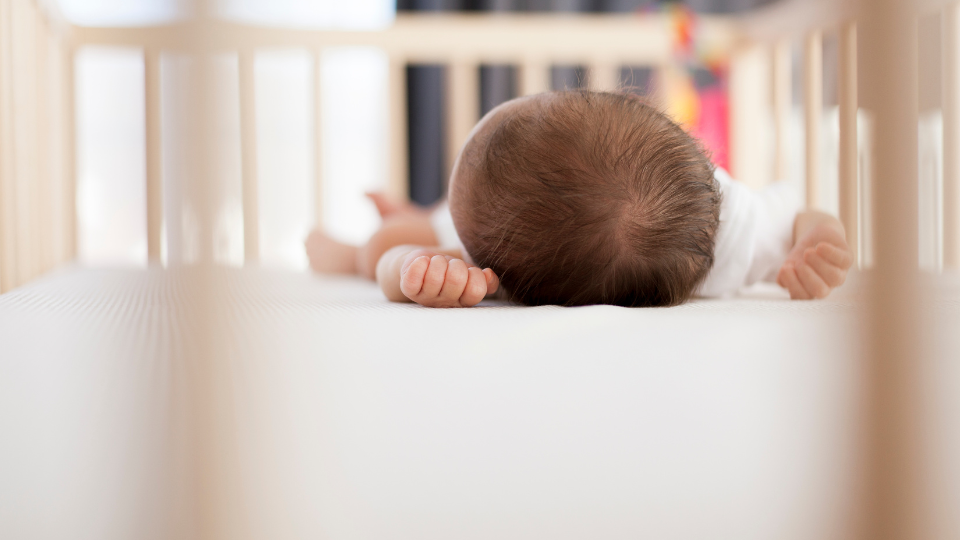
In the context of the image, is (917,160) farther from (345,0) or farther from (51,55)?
(345,0)

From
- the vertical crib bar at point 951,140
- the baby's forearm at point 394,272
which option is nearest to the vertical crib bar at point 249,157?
the baby's forearm at point 394,272

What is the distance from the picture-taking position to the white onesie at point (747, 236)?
0.65 m

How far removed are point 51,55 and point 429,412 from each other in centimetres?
88

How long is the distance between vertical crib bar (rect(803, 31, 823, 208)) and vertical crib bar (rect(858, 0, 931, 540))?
2.79 ft

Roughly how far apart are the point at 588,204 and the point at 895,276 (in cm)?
28

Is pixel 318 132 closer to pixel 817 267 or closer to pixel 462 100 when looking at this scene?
pixel 462 100

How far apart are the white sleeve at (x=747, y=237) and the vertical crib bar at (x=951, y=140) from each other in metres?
0.16

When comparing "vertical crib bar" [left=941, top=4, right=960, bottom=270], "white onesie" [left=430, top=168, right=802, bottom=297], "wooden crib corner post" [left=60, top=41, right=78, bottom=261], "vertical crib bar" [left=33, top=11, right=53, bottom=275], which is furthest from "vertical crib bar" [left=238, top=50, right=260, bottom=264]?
"vertical crib bar" [left=941, top=4, right=960, bottom=270]

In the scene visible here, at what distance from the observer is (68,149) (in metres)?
1.02

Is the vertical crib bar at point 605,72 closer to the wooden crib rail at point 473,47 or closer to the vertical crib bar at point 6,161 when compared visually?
the wooden crib rail at point 473,47

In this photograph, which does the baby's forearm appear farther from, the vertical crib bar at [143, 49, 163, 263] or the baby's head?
the vertical crib bar at [143, 49, 163, 263]

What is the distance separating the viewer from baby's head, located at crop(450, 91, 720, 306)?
0.53m

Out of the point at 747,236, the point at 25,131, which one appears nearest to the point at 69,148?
the point at 25,131

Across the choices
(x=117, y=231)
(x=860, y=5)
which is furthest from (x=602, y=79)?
(x=860, y=5)
